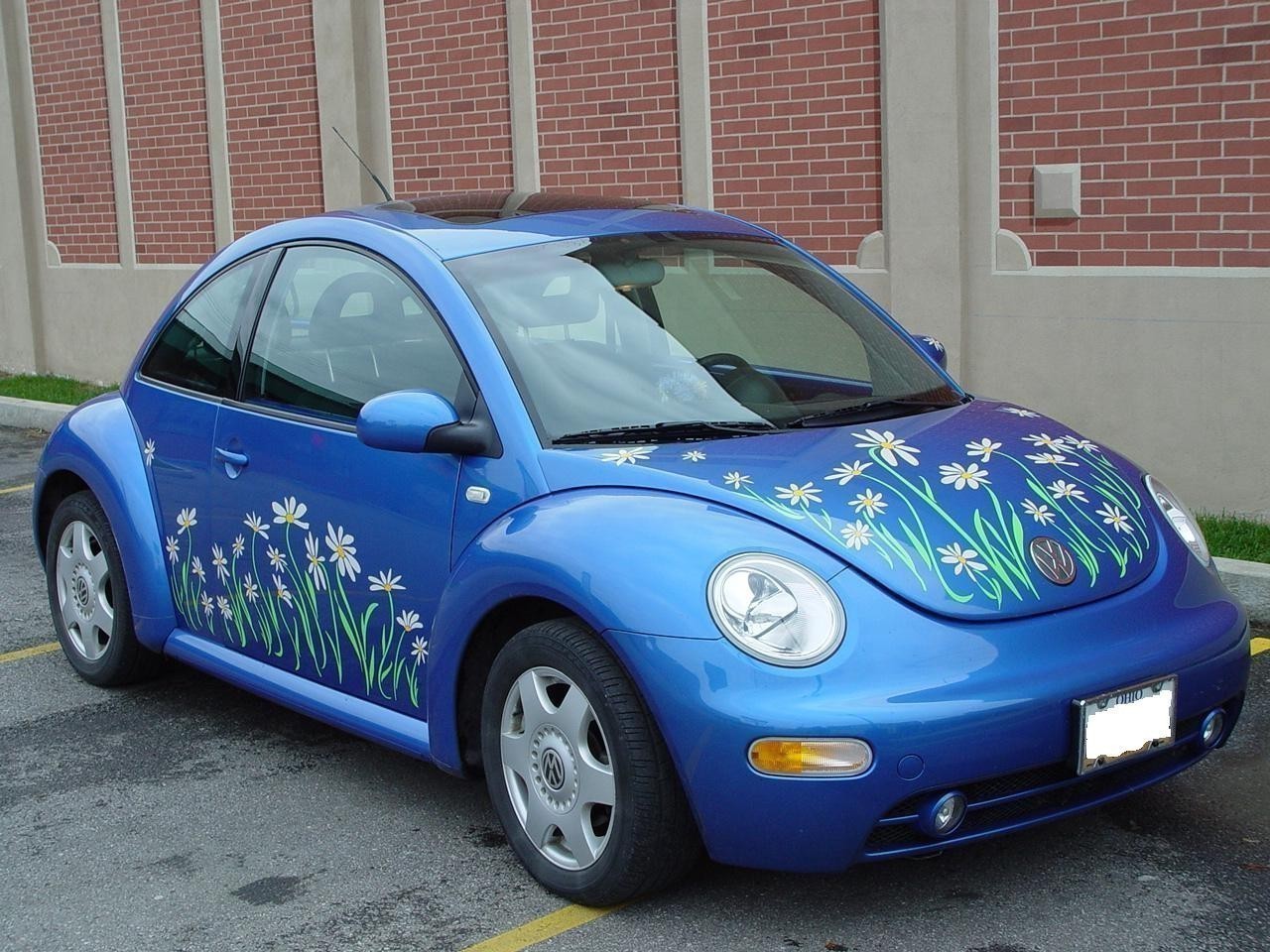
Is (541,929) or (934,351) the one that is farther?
(934,351)

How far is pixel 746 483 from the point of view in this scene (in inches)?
142

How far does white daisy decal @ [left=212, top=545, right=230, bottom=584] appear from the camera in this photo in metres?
4.76

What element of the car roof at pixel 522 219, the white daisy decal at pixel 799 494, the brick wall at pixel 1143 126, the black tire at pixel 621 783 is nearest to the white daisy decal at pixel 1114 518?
the white daisy decal at pixel 799 494

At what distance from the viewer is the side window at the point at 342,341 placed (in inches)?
167

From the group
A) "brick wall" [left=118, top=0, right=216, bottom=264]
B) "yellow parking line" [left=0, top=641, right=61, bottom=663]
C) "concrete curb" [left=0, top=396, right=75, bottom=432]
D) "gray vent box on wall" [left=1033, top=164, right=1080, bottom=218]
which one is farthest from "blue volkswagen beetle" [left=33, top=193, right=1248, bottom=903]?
"brick wall" [left=118, top=0, right=216, bottom=264]

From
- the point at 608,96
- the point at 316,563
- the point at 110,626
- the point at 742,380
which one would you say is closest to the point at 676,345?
the point at 742,380

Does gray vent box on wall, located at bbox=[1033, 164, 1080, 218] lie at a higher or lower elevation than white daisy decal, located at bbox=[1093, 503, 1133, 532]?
higher

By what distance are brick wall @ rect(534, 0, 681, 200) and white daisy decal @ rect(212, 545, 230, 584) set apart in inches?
202

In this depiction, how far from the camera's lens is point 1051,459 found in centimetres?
396

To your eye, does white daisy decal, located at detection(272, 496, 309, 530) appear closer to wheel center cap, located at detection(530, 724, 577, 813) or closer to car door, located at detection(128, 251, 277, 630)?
car door, located at detection(128, 251, 277, 630)

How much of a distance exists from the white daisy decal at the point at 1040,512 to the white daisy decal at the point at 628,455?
88cm

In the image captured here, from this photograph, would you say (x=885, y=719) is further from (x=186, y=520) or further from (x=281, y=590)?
(x=186, y=520)

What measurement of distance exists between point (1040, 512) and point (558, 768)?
4.09ft

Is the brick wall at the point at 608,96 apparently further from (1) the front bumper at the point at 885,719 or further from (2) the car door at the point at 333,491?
(1) the front bumper at the point at 885,719
